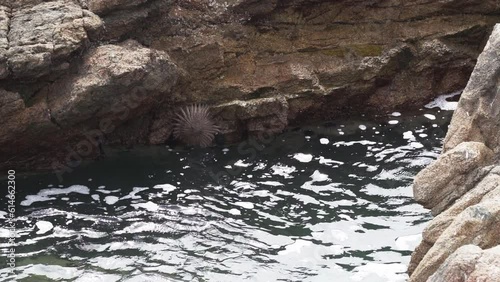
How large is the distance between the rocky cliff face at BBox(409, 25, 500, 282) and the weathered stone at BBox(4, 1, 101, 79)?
551cm

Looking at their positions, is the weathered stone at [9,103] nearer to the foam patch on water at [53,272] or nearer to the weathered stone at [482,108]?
the foam patch on water at [53,272]

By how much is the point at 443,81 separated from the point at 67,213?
7.54 m

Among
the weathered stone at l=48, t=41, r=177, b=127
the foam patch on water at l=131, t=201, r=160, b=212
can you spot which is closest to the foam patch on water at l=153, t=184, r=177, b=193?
the foam patch on water at l=131, t=201, r=160, b=212

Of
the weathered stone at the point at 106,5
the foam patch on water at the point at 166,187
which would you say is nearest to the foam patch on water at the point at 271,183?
the foam patch on water at the point at 166,187

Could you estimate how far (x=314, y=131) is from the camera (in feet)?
40.1

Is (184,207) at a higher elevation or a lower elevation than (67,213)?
higher

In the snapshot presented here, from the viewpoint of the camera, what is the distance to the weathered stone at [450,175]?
7098 mm

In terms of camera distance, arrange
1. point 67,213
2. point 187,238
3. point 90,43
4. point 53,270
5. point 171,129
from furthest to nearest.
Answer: point 171,129 < point 90,43 < point 67,213 < point 187,238 < point 53,270

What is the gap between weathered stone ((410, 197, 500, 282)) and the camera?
5.72 meters

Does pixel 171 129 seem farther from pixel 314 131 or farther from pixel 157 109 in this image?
pixel 314 131

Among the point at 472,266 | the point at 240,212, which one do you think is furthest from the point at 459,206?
the point at 240,212

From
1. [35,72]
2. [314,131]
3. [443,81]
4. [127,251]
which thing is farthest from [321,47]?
[127,251]

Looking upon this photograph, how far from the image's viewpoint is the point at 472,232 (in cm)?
575

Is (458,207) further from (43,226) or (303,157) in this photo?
(43,226)
